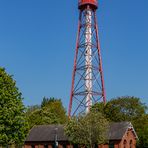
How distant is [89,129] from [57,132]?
13.6 metres

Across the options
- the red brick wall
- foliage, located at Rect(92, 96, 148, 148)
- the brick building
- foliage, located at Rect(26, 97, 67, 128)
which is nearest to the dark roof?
the brick building

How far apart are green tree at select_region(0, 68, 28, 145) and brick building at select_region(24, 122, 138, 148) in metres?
9.26

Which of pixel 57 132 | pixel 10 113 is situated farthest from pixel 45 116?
pixel 10 113

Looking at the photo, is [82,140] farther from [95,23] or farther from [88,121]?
[95,23]

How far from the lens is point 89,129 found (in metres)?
57.0

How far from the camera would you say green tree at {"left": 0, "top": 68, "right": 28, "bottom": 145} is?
50125mm

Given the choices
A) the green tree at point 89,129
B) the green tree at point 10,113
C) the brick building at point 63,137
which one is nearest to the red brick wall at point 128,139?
the brick building at point 63,137

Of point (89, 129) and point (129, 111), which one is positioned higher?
point (129, 111)

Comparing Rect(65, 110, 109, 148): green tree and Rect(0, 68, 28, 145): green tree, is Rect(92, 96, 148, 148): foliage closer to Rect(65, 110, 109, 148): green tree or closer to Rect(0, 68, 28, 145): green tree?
Rect(65, 110, 109, 148): green tree

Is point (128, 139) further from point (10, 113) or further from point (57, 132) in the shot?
point (10, 113)

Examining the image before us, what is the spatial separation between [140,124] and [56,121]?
28.8 meters

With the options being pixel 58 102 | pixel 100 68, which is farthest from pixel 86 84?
pixel 58 102

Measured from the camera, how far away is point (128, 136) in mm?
66188

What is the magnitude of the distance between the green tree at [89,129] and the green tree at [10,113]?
27.1 ft
